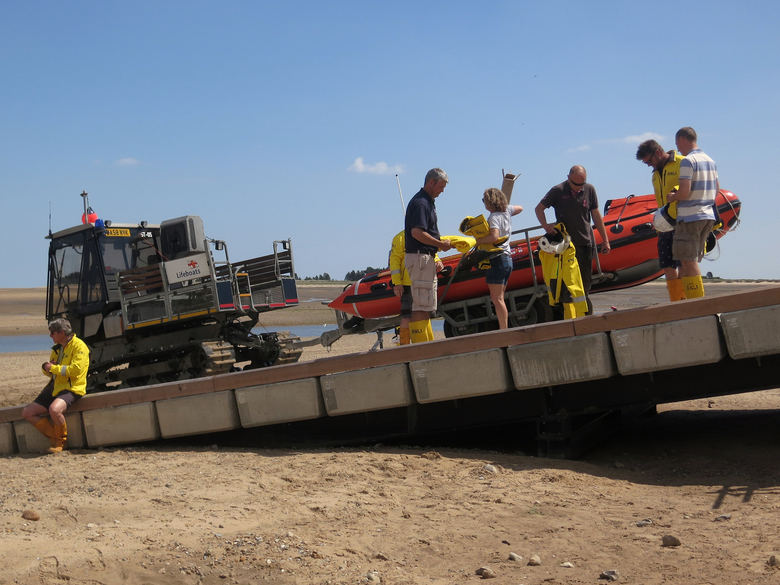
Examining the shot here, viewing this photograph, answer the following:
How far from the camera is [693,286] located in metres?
6.61

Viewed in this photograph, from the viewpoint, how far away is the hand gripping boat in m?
9.78

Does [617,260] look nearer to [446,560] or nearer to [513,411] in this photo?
[513,411]

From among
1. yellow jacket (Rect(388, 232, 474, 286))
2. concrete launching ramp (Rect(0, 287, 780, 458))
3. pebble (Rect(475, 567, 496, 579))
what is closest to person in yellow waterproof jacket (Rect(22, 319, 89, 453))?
concrete launching ramp (Rect(0, 287, 780, 458))

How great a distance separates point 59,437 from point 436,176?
4.82 m

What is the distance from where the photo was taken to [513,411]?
672 centimetres

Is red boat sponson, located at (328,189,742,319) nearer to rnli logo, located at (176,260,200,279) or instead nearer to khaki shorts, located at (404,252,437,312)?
khaki shorts, located at (404,252,437,312)

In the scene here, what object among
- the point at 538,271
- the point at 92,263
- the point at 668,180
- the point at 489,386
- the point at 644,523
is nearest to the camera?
the point at 644,523

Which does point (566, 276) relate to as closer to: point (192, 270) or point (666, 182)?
point (666, 182)

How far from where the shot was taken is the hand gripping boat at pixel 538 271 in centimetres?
978

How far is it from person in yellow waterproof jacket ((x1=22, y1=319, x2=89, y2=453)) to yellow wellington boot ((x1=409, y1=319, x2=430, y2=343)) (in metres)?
3.46

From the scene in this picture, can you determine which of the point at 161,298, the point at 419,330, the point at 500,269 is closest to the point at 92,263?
the point at 161,298

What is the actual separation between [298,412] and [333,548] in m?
2.70

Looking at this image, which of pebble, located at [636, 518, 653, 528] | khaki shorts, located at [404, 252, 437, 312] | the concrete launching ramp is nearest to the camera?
pebble, located at [636, 518, 653, 528]

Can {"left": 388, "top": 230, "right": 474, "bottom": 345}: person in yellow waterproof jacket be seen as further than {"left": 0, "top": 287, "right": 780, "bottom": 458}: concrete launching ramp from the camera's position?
Yes
